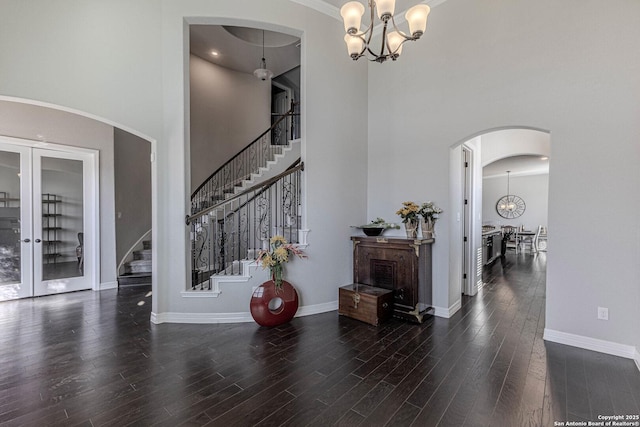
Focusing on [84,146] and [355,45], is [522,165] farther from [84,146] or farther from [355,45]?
[84,146]

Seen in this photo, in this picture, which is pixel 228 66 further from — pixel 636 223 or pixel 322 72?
pixel 636 223

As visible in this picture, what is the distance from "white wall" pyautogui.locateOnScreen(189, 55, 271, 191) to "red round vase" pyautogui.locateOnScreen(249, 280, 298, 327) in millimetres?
4353

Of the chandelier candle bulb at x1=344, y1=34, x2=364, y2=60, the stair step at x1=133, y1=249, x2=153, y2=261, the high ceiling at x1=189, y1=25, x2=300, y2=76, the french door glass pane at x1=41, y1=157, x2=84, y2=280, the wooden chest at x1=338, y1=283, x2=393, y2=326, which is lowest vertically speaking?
the wooden chest at x1=338, y1=283, x2=393, y2=326

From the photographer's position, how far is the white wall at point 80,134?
4602 mm

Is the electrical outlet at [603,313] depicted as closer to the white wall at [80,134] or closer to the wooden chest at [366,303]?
the wooden chest at [366,303]

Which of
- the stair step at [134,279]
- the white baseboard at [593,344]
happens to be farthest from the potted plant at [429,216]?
the stair step at [134,279]

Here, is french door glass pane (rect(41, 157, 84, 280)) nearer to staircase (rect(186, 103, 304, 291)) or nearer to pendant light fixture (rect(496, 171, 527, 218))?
staircase (rect(186, 103, 304, 291))

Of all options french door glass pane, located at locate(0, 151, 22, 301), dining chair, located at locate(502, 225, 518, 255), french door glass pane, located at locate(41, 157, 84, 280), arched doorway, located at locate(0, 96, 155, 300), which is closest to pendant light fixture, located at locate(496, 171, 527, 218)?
dining chair, located at locate(502, 225, 518, 255)

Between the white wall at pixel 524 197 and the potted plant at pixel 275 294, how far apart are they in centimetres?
1280

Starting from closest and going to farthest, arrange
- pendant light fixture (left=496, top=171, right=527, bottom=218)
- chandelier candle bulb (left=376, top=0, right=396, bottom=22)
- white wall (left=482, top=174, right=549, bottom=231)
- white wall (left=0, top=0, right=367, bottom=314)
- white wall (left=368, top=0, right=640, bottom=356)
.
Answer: chandelier candle bulb (left=376, top=0, right=396, bottom=22) < white wall (left=368, top=0, right=640, bottom=356) < white wall (left=0, top=0, right=367, bottom=314) < white wall (left=482, top=174, right=549, bottom=231) < pendant light fixture (left=496, top=171, right=527, bottom=218)

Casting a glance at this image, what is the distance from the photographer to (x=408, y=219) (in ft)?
13.3

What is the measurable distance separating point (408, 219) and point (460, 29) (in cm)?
258

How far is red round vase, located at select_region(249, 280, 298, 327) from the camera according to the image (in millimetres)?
3514

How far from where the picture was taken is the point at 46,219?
16.4ft
